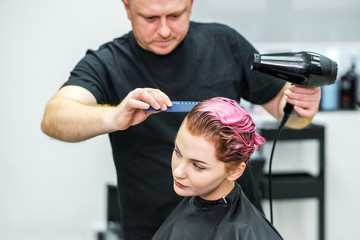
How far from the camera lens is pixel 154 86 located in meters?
1.72

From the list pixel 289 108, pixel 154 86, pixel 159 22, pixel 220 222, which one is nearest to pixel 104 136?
pixel 154 86

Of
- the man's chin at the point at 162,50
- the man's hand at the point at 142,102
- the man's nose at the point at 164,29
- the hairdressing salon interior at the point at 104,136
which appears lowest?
the hairdressing salon interior at the point at 104,136

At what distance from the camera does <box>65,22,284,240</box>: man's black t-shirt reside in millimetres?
1702

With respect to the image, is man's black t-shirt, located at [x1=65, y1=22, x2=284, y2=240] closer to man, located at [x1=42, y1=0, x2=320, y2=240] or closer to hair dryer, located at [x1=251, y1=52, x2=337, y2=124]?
man, located at [x1=42, y1=0, x2=320, y2=240]

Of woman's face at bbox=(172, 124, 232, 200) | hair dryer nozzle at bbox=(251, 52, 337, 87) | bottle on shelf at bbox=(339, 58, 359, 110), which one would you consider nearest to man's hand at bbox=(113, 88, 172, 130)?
woman's face at bbox=(172, 124, 232, 200)

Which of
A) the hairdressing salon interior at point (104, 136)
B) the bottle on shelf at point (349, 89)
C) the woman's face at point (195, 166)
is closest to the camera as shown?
the woman's face at point (195, 166)

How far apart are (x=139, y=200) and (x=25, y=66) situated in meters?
1.94

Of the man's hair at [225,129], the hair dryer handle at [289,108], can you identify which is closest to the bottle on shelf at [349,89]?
the hair dryer handle at [289,108]

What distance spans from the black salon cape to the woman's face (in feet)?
0.42

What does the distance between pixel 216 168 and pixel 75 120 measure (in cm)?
53

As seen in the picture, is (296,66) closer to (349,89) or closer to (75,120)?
(75,120)

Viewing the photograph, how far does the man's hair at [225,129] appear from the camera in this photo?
130 centimetres

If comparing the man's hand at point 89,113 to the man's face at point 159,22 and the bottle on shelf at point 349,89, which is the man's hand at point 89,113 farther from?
the bottle on shelf at point 349,89

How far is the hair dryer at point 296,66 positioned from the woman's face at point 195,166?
33 cm
